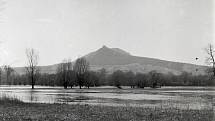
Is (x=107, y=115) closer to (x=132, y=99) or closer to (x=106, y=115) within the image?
(x=106, y=115)

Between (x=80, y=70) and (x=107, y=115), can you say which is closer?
(x=107, y=115)

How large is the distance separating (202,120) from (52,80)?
125 meters

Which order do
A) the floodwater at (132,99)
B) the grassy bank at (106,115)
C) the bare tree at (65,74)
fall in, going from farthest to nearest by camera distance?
the bare tree at (65,74)
the floodwater at (132,99)
the grassy bank at (106,115)

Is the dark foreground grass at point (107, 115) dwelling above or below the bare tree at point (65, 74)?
below

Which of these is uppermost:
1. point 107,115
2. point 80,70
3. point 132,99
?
point 80,70

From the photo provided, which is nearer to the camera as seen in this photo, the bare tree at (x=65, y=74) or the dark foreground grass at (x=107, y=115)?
the dark foreground grass at (x=107, y=115)

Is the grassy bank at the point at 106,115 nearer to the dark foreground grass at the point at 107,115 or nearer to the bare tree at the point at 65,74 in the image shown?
the dark foreground grass at the point at 107,115

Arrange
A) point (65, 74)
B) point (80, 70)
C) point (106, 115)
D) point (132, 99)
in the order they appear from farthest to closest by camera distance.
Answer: point (80, 70)
point (65, 74)
point (132, 99)
point (106, 115)

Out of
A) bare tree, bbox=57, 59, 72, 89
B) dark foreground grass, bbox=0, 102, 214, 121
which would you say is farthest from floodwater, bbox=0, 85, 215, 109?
bare tree, bbox=57, 59, 72, 89

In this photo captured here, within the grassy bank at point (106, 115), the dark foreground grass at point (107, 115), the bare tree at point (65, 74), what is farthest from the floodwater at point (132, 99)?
the bare tree at point (65, 74)

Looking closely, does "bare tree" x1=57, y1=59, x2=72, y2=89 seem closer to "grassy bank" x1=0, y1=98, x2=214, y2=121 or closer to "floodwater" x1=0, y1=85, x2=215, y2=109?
"floodwater" x1=0, y1=85, x2=215, y2=109

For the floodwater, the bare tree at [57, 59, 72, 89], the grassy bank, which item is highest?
the bare tree at [57, 59, 72, 89]

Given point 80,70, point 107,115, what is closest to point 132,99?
point 107,115

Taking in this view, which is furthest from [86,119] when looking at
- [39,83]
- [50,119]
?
[39,83]
